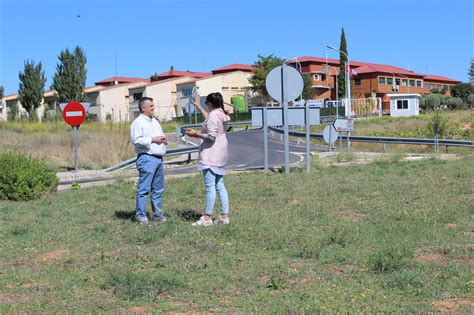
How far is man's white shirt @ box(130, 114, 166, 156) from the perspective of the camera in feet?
26.1

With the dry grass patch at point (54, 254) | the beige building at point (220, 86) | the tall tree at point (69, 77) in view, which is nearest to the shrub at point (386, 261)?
the dry grass patch at point (54, 254)

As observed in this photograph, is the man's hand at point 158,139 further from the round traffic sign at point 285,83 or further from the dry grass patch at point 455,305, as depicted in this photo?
the round traffic sign at point 285,83

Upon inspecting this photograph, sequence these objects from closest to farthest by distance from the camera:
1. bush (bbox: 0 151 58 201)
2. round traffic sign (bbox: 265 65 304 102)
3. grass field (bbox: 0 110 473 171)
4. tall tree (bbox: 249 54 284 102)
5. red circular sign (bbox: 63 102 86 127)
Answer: bush (bbox: 0 151 58 201), round traffic sign (bbox: 265 65 304 102), red circular sign (bbox: 63 102 86 127), grass field (bbox: 0 110 473 171), tall tree (bbox: 249 54 284 102)

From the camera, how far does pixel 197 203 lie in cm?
977

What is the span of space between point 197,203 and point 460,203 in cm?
384

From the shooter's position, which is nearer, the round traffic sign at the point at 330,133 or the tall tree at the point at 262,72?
the round traffic sign at the point at 330,133

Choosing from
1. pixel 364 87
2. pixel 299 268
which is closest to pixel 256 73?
pixel 364 87

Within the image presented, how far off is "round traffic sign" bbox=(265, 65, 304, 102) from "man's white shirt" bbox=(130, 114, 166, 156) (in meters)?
6.81

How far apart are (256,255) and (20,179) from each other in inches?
256

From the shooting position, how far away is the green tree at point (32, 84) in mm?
66938

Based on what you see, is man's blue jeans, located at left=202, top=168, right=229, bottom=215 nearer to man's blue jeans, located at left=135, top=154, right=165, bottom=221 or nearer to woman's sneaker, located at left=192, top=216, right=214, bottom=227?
woman's sneaker, located at left=192, top=216, right=214, bottom=227

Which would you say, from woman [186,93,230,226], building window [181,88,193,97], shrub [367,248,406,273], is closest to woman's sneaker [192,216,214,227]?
woman [186,93,230,226]

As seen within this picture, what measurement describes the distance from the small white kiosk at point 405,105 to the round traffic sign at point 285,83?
55.6 meters

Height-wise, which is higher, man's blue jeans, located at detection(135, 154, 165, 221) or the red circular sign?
the red circular sign
